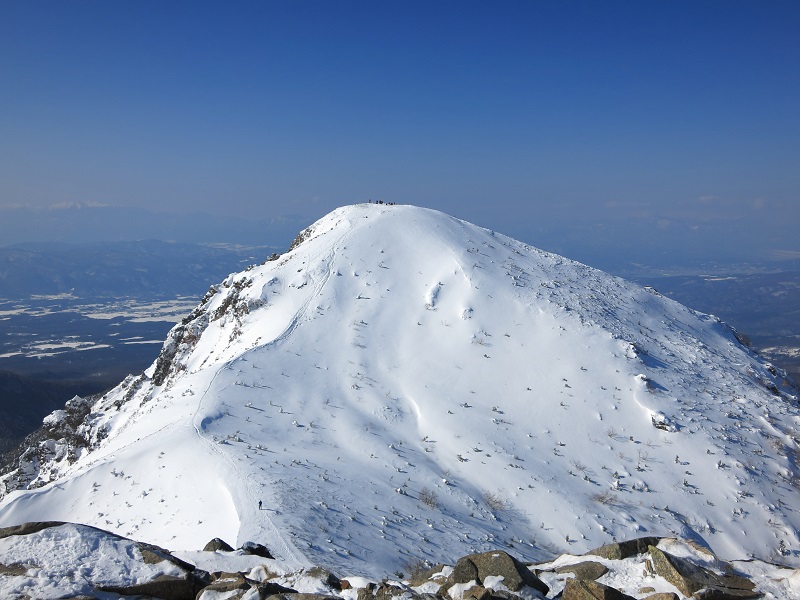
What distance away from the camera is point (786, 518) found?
20.4m

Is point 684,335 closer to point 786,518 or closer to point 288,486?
point 786,518

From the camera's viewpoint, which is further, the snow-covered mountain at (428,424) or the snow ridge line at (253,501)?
the snow-covered mountain at (428,424)

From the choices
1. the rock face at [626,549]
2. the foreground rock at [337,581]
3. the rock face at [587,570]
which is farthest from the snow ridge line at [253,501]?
the rock face at [626,549]

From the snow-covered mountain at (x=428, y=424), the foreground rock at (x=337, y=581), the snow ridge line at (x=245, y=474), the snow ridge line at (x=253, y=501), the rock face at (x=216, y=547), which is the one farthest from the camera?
the snow-covered mountain at (x=428, y=424)

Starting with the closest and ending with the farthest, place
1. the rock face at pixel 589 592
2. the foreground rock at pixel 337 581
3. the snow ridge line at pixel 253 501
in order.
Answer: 1. the rock face at pixel 589 592
2. the foreground rock at pixel 337 581
3. the snow ridge line at pixel 253 501

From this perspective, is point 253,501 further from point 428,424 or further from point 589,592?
point 589,592

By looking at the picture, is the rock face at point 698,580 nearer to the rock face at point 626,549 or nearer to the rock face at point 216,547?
the rock face at point 626,549

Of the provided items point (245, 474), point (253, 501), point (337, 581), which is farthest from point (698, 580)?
point (245, 474)

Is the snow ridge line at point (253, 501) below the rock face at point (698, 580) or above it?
below

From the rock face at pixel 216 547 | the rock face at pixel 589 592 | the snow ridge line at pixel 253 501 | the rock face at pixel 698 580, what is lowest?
the snow ridge line at pixel 253 501

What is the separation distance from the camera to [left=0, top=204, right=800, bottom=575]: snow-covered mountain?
16.9 metres

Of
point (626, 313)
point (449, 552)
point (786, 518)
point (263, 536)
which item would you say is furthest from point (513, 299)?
point (263, 536)

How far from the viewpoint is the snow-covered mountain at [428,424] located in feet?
55.6

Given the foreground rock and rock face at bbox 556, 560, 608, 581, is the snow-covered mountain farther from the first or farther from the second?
rock face at bbox 556, 560, 608, 581
